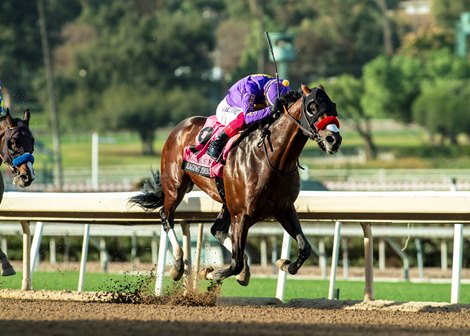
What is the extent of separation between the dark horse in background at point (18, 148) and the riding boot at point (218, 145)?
118 cm

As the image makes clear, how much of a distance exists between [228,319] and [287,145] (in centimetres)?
139

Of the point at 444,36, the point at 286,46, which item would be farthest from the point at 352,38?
the point at 286,46

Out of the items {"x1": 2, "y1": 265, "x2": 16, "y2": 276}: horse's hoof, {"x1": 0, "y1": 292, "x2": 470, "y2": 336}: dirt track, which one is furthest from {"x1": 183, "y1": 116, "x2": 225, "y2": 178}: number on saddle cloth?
{"x1": 2, "y1": 265, "x2": 16, "y2": 276}: horse's hoof

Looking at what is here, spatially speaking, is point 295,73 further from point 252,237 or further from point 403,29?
point 252,237

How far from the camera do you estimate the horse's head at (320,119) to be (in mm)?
7094

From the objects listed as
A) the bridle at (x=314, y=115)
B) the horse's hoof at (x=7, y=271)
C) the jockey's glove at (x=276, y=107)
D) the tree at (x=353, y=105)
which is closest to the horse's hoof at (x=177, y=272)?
the horse's hoof at (x=7, y=271)

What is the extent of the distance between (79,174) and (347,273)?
25.0 metres

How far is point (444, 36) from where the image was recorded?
2625 inches

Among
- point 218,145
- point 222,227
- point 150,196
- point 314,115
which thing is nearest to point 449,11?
point 150,196

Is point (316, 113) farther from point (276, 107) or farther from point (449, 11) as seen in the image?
point (449, 11)

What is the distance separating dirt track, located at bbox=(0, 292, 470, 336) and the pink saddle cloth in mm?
928

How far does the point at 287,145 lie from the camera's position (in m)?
7.52

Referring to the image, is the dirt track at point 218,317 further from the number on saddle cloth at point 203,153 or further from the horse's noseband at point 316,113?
the horse's noseband at point 316,113

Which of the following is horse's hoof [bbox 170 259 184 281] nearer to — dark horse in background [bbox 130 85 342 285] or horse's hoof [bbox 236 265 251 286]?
dark horse in background [bbox 130 85 342 285]
